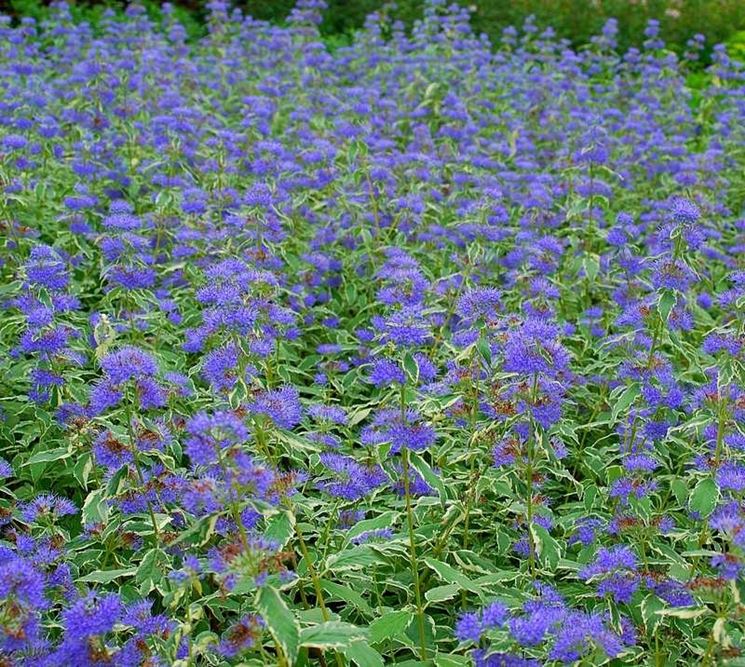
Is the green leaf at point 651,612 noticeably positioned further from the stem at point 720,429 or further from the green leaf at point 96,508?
the green leaf at point 96,508

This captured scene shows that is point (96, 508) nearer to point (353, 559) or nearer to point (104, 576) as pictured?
point (104, 576)

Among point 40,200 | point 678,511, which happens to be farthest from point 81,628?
point 40,200

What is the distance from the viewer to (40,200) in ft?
18.1

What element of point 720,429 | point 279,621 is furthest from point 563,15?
point 279,621

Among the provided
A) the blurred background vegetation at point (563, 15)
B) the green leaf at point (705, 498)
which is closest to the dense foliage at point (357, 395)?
the green leaf at point (705, 498)

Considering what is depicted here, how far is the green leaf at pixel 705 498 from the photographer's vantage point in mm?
2900

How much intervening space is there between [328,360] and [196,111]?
243 centimetres

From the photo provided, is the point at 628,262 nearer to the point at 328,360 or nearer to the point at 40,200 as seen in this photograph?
the point at 328,360

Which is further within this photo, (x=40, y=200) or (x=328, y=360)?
(x=40, y=200)

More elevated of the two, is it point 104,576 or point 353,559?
point 353,559

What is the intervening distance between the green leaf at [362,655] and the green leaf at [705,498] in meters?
1.11

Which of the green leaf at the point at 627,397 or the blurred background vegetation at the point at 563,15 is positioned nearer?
the green leaf at the point at 627,397

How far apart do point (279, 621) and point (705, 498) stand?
4.82 feet

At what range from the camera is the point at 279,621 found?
7.22 feet
